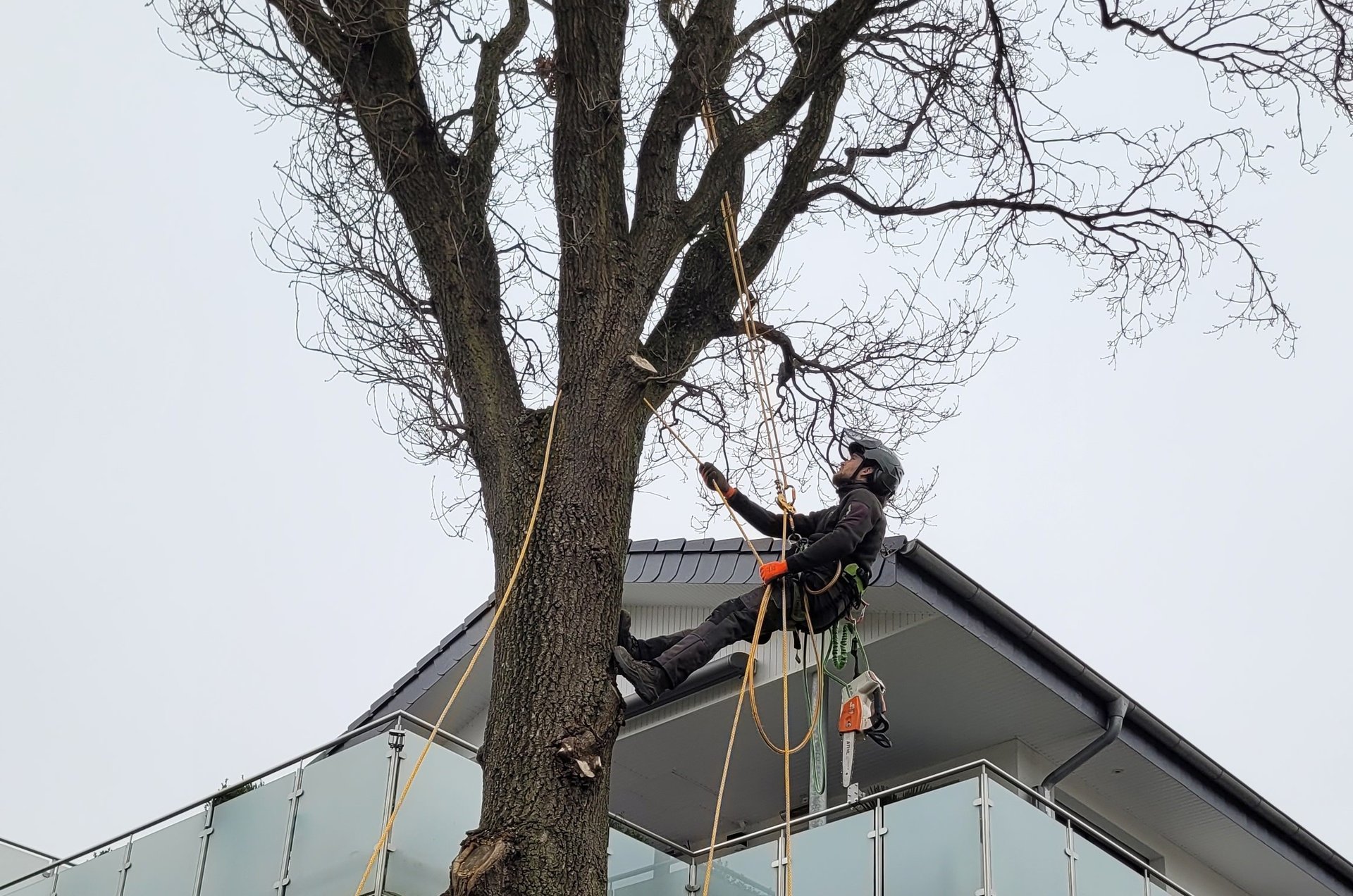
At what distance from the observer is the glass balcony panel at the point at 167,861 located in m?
9.38

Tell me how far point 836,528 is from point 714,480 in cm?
71

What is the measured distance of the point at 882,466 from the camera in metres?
8.40

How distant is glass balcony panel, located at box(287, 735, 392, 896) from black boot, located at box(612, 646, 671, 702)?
2101 mm

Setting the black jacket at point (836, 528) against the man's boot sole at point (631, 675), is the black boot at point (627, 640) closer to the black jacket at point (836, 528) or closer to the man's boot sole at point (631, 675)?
the man's boot sole at point (631, 675)

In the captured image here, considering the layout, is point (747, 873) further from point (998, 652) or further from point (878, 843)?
point (998, 652)

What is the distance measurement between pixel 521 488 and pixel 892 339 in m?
2.93

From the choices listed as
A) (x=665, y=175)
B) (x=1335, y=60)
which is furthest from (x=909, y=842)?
(x=1335, y=60)

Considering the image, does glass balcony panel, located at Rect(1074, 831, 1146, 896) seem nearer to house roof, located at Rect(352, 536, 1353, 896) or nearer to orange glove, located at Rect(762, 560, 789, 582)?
house roof, located at Rect(352, 536, 1353, 896)

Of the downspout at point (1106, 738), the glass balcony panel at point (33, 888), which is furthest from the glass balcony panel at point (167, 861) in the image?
the downspout at point (1106, 738)

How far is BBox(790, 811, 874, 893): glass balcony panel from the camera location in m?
8.64

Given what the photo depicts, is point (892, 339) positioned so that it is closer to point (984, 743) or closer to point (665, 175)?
point (665, 175)

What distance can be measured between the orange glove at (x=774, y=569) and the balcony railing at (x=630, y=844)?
5.69 ft

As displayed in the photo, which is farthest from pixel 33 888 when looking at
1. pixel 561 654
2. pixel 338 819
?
pixel 561 654

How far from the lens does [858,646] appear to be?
9.01 m
